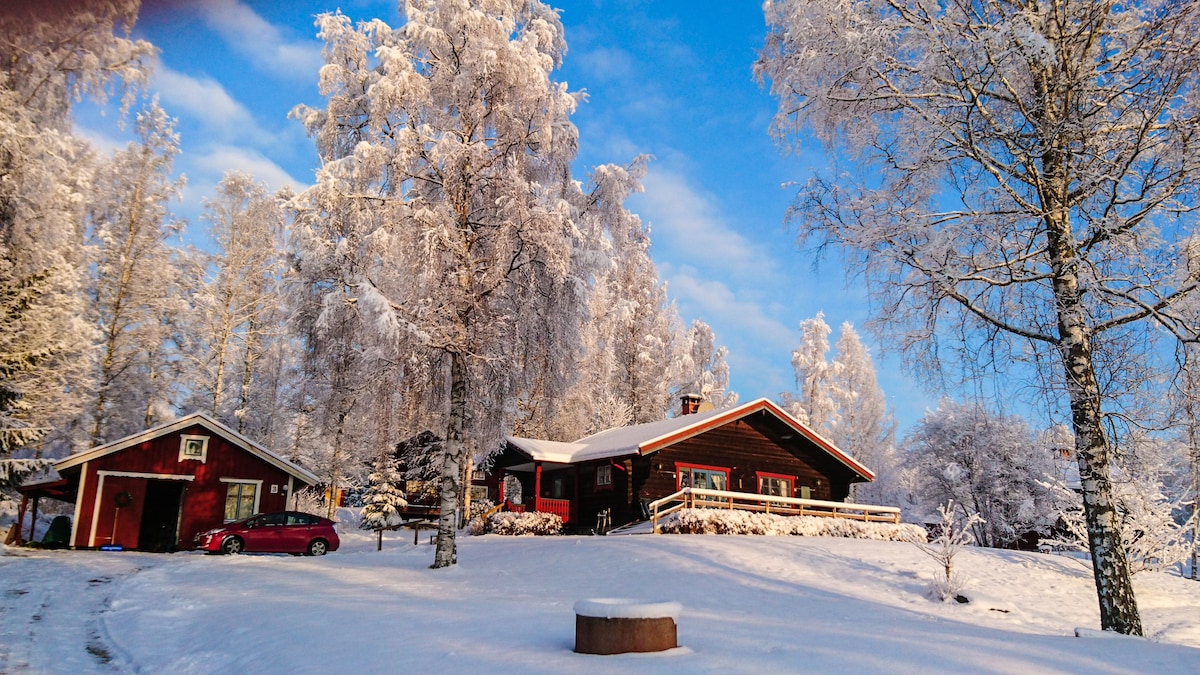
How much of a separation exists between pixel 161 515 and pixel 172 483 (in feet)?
11.1

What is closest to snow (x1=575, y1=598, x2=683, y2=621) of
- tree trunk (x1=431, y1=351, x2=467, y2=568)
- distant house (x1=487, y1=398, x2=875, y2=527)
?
tree trunk (x1=431, y1=351, x2=467, y2=568)

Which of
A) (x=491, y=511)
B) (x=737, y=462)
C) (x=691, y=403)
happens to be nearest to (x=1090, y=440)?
(x=737, y=462)

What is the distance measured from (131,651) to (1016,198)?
1265 centimetres

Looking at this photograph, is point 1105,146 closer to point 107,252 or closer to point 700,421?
point 700,421

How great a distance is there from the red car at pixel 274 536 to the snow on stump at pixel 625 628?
17.8 m

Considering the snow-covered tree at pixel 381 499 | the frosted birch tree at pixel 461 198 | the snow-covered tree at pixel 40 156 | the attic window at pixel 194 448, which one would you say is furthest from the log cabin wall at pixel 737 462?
the snow-covered tree at pixel 40 156

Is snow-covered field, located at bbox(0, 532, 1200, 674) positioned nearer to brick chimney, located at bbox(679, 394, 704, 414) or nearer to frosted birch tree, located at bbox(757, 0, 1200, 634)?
frosted birch tree, located at bbox(757, 0, 1200, 634)

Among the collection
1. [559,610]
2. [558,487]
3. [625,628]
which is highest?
[558,487]

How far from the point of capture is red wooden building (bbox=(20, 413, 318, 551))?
2273cm

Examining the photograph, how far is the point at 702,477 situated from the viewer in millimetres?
28500

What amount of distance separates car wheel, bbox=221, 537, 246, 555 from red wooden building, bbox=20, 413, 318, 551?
2.91 m

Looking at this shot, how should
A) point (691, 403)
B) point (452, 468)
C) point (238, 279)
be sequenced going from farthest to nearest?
point (691, 403) < point (238, 279) < point (452, 468)

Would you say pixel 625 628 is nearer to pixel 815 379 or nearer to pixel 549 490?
pixel 549 490

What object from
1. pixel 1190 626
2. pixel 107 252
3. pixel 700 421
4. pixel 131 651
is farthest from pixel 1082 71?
pixel 107 252
